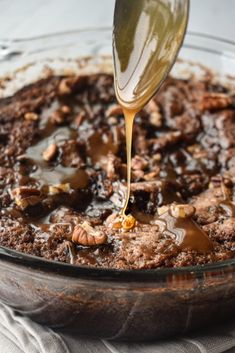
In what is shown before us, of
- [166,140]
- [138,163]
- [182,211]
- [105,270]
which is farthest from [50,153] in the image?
[105,270]

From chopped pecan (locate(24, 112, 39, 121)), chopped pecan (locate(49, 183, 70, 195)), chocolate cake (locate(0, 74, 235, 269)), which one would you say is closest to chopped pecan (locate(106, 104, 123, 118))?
chocolate cake (locate(0, 74, 235, 269))

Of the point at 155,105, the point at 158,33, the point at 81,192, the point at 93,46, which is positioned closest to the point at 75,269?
the point at 81,192

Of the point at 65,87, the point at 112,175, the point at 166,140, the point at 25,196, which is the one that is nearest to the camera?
the point at 25,196

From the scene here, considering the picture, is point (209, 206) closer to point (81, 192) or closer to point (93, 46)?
point (81, 192)

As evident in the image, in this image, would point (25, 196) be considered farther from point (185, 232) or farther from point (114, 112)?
point (114, 112)

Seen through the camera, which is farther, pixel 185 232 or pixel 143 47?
pixel 143 47

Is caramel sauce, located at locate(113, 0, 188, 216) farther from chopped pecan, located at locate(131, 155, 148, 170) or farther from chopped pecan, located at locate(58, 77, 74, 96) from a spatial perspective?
chopped pecan, located at locate(58, 77, 74, 96)

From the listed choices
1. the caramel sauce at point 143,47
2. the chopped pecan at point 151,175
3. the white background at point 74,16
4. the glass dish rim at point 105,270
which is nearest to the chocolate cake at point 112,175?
the chopped pecan at point 151,175

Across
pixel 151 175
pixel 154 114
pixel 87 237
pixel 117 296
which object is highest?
pixel 154 114

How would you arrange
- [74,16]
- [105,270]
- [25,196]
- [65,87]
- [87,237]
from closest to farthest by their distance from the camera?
[105,270] → [87,237] → [25,196] → [65,87] → [74,16]
